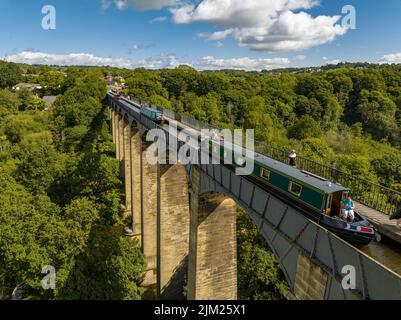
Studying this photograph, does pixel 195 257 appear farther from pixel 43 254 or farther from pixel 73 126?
pixel 73 126

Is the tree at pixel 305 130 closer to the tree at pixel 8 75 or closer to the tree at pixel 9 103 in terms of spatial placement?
the tree at pixel 9 103

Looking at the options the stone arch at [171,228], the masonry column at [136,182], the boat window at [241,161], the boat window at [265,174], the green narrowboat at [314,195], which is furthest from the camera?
the masonry column at [136,182]

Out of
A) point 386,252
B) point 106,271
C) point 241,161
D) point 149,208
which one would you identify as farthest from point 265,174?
point 149,208

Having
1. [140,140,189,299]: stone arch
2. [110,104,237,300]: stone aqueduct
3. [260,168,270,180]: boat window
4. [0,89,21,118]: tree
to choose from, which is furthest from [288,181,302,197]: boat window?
[0,89,21,118]: tree

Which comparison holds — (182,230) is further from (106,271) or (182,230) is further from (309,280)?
(309,280)

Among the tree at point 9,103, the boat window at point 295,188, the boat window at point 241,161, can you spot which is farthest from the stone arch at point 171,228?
the tree at point 9,103

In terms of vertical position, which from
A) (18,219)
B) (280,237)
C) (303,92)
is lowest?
(18,219)

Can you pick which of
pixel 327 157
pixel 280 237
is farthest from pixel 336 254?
pixel 327 157
